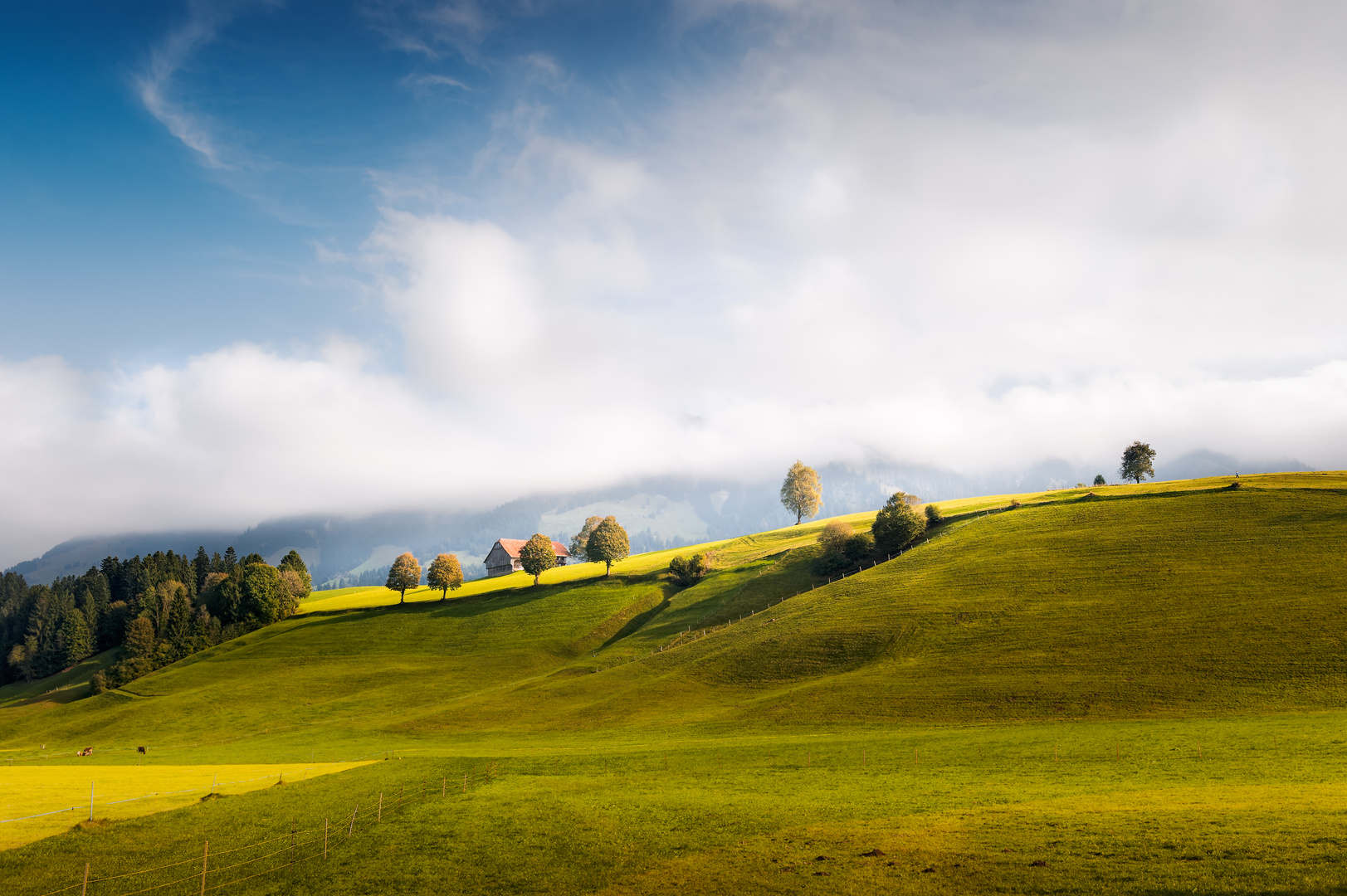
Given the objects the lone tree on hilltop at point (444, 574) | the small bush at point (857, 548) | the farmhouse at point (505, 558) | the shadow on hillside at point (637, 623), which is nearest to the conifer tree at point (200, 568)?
the farmhouse at point (505, 558)

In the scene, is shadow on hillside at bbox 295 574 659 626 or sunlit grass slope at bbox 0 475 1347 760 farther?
shadow on hillside at bbox 295 574 659 626

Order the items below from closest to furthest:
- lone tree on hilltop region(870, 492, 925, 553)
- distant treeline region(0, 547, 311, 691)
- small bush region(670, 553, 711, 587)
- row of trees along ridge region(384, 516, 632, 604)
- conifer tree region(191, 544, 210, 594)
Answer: lone tree on hilltop region(870, 492, 925, 553), distant treeline region(0, 547, 311, 691), small bush region(670, 553, 711, 587), row of trees along ridge region(384, 516, 632, 604), conifer tree region(191, 544, 210, 594)

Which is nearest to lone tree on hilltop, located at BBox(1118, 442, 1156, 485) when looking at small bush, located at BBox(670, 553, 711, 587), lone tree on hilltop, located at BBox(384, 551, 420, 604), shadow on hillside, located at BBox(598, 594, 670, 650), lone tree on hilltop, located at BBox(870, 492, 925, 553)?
lone tree on hilltop, located at BBox(870, 492, 925, 553)

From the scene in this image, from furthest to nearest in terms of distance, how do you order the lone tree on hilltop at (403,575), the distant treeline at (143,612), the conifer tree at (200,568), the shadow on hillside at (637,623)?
the conifer tree at (200,568)
the lone tree on hilltop at (403,575)
the distant treeline at (143,612)
the shadow on hillside at (637,623)

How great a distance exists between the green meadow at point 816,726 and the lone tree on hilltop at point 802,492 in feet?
177

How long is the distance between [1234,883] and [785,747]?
97.9 feet

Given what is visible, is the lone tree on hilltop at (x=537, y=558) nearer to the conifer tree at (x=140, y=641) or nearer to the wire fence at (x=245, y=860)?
the conifer tree at (x=140, y=641)

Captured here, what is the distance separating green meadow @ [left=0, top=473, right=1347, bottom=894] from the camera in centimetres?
2339

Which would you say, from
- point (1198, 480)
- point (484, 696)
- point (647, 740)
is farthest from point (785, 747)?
point (1198, 480)

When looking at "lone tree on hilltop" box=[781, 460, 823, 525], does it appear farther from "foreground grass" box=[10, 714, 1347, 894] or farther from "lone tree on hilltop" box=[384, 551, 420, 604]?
"foreground grass" box=[10, 714, 1347, 894]

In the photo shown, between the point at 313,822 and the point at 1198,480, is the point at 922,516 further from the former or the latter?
the point at 313,822

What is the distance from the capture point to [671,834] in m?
27.0

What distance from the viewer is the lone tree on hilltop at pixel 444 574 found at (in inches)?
4929

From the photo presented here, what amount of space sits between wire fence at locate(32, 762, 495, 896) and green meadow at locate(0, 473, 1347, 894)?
0.22m
